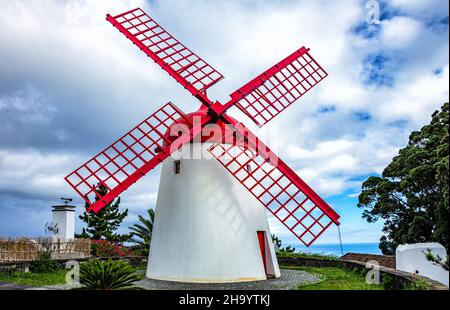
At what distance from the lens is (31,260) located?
43.9 feet

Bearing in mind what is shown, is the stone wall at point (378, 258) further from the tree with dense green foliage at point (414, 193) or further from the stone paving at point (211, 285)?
the stone paving at point (211, 285)

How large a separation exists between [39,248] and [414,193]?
12.2 m

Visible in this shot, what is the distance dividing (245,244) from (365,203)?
8223mm

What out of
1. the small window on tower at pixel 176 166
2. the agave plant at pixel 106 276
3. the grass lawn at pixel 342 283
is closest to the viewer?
the agave plant at pixel 106 276

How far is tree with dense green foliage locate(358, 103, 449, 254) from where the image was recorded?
11.8 meters

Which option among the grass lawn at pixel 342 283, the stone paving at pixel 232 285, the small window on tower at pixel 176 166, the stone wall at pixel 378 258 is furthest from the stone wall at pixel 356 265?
the small window on tower at pixel 176 166

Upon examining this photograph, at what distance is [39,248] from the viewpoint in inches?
Result: 561

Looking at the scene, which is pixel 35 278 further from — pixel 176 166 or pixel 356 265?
pixel 356 265

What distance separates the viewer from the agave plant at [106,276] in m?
7.48

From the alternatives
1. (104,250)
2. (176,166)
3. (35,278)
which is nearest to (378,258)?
(176,166)

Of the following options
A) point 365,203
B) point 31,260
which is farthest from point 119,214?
point 365,203

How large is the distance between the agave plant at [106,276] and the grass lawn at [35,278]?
306 centimetres

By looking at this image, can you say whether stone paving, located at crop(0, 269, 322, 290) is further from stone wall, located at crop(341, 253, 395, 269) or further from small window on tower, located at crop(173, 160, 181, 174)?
stone wall, located at crop(341, 253, 395, 269)
